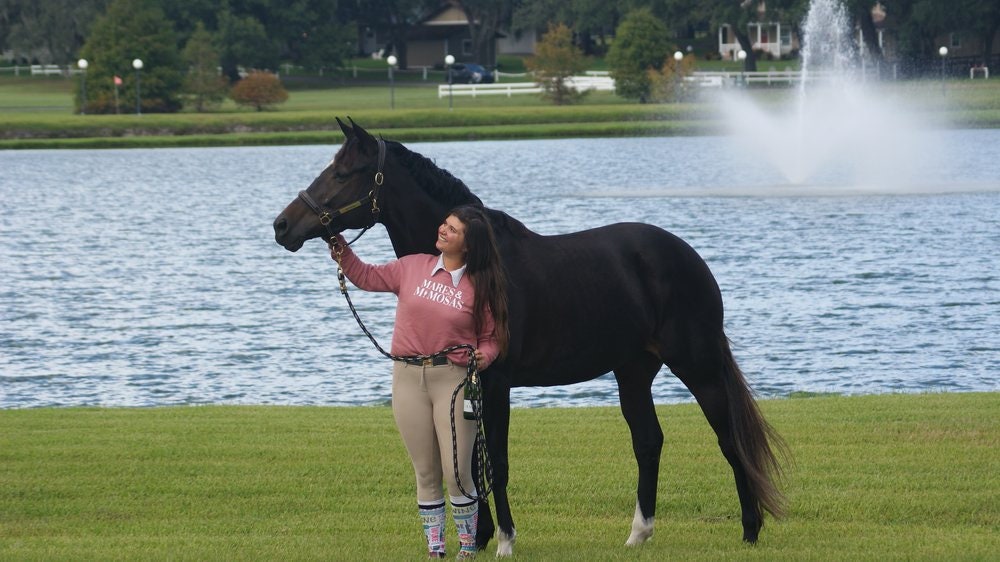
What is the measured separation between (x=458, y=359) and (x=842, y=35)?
8974cm

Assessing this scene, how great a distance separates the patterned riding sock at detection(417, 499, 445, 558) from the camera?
6.81 m

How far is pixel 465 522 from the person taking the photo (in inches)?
269

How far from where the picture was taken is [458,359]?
652cm

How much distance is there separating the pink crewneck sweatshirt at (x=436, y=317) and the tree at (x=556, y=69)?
71.4 metres

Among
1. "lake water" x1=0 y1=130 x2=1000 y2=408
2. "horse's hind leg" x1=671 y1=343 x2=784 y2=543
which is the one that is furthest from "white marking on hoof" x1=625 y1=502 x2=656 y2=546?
"lake water" x1=0 y1=130 x2=1000 y2=408

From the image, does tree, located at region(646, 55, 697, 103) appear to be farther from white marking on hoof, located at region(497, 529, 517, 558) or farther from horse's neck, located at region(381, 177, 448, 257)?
white marking on hoof, located at region(497, 529, 517, 558)

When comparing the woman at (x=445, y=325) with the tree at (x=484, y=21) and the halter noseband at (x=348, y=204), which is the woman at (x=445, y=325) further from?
the tree at (x=484, y=21)

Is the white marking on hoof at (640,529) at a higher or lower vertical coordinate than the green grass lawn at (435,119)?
lower

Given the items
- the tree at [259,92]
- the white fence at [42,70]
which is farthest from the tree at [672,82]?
the white fence at [42,70]

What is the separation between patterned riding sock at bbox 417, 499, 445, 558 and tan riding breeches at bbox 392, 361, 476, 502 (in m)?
0.16

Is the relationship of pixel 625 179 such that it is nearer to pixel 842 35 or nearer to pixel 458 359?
pixel 458 359

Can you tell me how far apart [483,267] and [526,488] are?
2802 millimetres

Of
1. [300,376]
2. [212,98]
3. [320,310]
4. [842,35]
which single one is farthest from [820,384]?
[842,35]

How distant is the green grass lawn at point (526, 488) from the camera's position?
7402 millimetres
